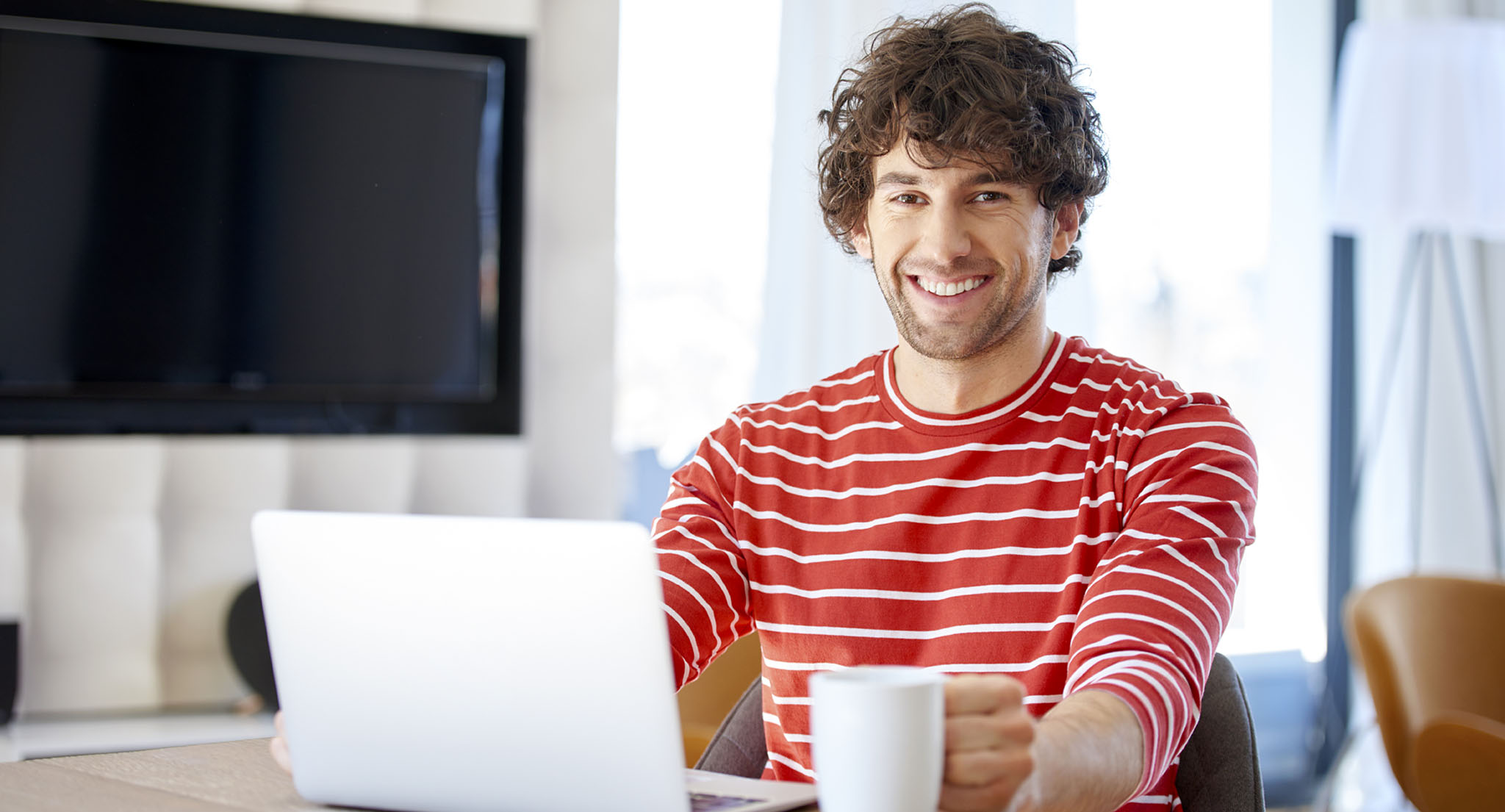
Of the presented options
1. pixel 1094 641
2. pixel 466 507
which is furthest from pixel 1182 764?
pixel 466 507

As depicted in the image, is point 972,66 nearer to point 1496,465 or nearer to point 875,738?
point 875,738

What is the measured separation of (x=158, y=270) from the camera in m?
2.48

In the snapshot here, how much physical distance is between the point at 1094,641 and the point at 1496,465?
3.16 meters

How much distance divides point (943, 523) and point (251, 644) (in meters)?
1.53

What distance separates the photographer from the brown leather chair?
→ 2.36 meters

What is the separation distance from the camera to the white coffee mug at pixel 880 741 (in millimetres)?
647

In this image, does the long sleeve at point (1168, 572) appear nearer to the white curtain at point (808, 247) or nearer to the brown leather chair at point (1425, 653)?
the brown leather chair at point (1425, 653)

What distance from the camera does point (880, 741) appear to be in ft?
2.13

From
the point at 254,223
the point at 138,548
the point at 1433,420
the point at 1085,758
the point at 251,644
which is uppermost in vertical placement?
the point at 254,223

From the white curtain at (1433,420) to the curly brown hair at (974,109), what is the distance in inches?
93.6

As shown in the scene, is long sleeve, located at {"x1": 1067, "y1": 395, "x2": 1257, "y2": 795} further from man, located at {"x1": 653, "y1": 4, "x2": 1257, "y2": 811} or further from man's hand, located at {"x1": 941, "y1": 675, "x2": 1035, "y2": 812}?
man's hand, located at {"x1": 941, "y1": 675, "x2": 1035, "y2": 812}

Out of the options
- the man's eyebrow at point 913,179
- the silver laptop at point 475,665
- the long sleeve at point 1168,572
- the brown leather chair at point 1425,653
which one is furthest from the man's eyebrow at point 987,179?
the brown leather chair at point 1425,653

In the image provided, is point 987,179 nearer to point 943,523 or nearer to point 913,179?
point 913,179

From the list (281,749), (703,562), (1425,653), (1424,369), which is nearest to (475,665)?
(281,749)
